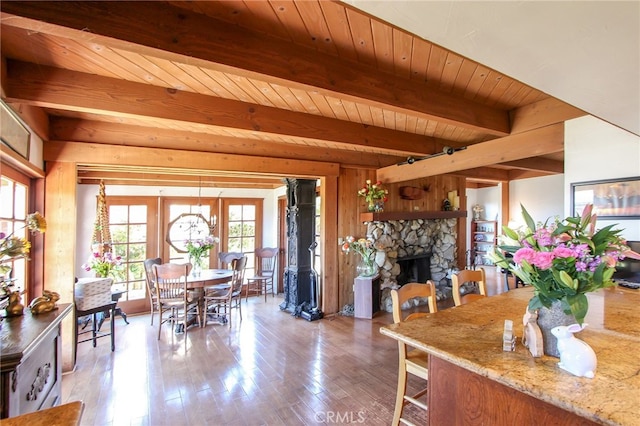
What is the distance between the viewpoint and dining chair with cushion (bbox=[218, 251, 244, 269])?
5680mm

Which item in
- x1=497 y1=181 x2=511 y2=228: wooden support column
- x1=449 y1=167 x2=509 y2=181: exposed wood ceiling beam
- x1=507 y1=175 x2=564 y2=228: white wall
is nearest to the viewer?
x1=449 y1=167 x2=509 y2=181: exposed wood ceiling beam

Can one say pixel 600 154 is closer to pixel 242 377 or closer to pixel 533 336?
pixel 533 336

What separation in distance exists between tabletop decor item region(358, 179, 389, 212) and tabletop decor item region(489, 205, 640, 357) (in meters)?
3.22

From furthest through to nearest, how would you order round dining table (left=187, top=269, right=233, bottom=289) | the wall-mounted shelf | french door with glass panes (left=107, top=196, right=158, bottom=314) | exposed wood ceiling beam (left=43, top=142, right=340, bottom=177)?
the wall-mounted shelf → french door with glass panes (left=107, top=196, right=158, bottom=314) → round dining table (left=187, top=269, right=233, bottom=289) → exposed wood ceiling beam (left=43, top=142, right=340, bottom=177)

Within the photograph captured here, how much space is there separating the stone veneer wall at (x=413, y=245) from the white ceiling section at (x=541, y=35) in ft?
11.7

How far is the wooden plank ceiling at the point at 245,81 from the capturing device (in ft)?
4.55

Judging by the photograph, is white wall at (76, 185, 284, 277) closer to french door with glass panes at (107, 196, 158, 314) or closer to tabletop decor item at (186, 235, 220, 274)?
french door with glass panes at (107, 196, 158, 314)

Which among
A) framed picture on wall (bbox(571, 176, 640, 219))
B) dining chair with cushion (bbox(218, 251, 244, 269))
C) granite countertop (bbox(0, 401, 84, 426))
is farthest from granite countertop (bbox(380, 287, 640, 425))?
dining chair with cushion (bbox(218, 251, 244, 269))

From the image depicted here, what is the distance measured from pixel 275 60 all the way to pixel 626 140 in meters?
2.92

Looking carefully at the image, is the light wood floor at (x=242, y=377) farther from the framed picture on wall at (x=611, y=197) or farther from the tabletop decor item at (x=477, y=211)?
the tabletop decor item at (x=477, y=211)

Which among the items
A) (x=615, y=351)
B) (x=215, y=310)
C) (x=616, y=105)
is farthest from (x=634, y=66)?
(x=215, y=310)

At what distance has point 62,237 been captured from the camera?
2848 mm

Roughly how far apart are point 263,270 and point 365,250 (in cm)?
264

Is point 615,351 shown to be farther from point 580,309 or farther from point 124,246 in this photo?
point 124,246
